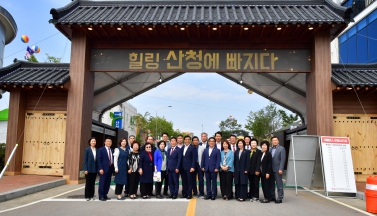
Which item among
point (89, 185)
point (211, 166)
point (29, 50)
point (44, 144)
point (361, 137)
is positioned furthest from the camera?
point (29, 50)

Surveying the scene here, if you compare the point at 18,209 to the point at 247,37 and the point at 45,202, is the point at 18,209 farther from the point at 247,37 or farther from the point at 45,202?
the point at 247,37

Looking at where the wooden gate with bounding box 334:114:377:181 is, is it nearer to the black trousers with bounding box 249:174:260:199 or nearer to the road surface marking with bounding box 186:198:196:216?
the black trousers with bounding box 249:174:260:199

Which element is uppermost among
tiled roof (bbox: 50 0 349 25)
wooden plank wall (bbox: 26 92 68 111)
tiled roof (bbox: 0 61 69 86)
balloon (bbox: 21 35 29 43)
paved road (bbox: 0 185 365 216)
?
balloon (bbox: 21 35 29 43)

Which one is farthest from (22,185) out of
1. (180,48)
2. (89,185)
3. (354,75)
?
(354,75)

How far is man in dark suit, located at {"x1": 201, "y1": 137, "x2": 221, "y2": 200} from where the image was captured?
923cm

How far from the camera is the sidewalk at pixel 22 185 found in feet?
28.6

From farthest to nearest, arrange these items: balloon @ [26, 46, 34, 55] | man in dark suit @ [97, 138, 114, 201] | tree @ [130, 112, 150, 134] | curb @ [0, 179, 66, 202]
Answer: tree @ [130, 112, 150, 134] < balloon @ [26, 46, 34, 55] < man in dark suit @ [97, 138, 114, 201] < curb @ [0, 179, 66, 202]

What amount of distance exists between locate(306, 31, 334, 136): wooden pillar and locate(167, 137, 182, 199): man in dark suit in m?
5.64

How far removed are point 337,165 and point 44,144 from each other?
33.8 ft

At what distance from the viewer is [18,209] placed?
7.39m

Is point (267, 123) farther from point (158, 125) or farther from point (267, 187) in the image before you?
point (267, 187)

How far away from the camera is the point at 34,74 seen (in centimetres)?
1326

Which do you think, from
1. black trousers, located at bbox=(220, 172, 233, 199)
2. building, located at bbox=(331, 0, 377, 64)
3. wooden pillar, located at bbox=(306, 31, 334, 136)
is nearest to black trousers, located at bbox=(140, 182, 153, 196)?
black trousers, located at bbox=(220, 172, 233, 199)

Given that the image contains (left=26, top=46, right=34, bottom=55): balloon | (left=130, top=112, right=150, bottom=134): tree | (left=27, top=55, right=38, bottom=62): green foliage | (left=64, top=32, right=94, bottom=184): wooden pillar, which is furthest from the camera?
(left=130, top=112, right=150, bottom=134): tree
